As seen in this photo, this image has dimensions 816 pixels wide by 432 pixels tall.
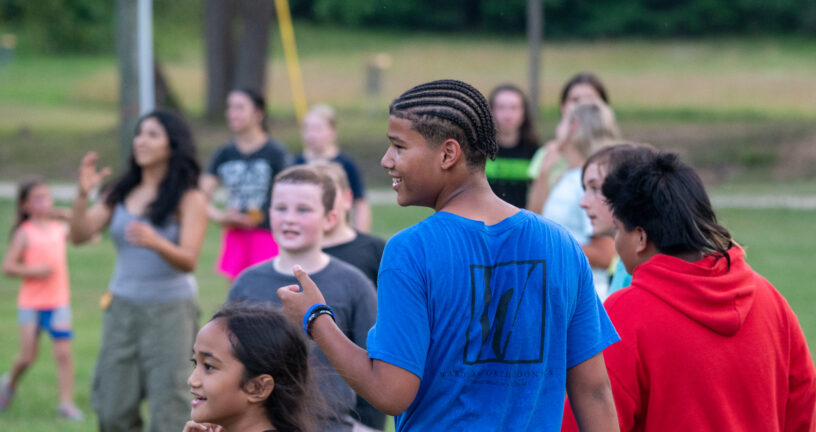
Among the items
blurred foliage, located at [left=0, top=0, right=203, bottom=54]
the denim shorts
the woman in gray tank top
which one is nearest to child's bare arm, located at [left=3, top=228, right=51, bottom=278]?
the denim shorts

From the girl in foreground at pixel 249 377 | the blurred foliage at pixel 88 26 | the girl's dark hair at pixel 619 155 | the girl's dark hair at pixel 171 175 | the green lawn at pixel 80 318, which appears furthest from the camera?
the blurred foliage at pixel 88 26

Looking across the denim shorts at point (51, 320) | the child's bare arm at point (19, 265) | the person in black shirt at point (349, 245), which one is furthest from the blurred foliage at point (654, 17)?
the person in black shirt at point (349, 245)

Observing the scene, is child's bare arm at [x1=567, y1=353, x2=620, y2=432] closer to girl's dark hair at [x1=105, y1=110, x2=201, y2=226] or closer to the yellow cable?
girl's dark hair at [x1=105, y1=110, x2=201, y2=226]

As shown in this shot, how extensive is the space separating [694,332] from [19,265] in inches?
231

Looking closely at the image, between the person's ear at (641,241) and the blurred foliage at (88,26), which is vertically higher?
the blurred foliage at (88,26)

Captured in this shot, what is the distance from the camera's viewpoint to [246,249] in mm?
7609

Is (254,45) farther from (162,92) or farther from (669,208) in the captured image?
(669,208)

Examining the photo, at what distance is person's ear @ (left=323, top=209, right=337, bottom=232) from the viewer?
4284 mm

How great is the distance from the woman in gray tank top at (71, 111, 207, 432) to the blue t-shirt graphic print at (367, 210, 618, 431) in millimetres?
3145

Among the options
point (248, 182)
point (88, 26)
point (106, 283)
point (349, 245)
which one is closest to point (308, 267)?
point (349, 245)

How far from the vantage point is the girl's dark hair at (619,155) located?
10.3 feet

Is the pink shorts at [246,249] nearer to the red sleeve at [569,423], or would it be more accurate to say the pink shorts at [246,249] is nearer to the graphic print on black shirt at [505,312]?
the red sleeve at [569,423]

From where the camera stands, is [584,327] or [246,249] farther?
[246,249]

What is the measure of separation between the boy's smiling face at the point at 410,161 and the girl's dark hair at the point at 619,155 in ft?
3.20
